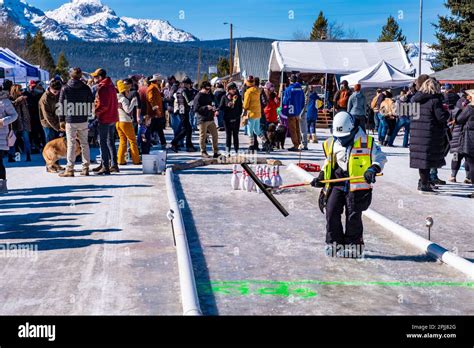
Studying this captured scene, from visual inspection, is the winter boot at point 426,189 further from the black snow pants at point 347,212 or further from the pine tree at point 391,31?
the pine tree at point 391,31

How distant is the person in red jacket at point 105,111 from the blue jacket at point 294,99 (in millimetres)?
5942

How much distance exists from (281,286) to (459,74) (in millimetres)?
40960

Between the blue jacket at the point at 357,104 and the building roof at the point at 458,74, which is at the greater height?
the building roof at the point at 458,74

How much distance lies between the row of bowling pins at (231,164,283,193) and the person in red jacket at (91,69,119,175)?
2975 millimetres

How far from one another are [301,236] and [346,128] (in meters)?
1.75

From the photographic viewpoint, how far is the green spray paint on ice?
19.5 ft

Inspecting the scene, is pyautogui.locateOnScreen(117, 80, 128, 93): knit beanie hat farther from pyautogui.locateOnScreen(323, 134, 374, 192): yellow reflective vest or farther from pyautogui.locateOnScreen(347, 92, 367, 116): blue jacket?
pyautogui.locateOnScreen(323, 134, 374, 192): yellow reflective vest

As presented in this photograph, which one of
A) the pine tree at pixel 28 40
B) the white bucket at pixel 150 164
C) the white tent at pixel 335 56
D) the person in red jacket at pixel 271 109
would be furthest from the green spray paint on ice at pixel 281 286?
the pine tree at pixel 28 40

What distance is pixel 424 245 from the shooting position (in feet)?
24.6

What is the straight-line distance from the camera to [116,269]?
661 centimetres

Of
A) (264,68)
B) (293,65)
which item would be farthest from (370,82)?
(264,68)

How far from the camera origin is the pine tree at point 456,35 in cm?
4776

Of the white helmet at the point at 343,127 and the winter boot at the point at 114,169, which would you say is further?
the winter boot at the point at 114,169

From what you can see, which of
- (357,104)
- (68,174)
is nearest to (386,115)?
(357,104)
